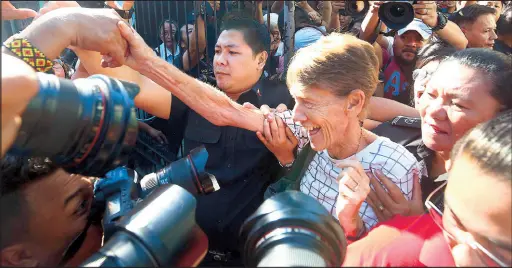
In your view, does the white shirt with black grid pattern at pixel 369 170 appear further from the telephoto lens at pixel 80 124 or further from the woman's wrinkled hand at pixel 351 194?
the telephoto lens at pixel 80 124

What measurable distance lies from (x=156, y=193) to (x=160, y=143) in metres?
1.48

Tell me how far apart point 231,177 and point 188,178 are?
0.62 m

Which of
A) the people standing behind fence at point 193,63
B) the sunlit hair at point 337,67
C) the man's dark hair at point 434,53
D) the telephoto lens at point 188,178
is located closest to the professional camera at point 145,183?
the telephoto lens at point 188,178

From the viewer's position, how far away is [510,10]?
4074mm

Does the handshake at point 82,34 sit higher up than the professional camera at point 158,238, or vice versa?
the handshake at point 82,34

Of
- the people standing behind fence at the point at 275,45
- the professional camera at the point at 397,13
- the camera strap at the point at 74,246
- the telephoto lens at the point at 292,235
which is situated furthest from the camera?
the people standing behind fence at the point at 275,45

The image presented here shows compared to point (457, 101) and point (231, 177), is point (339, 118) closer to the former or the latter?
point (457, 101)

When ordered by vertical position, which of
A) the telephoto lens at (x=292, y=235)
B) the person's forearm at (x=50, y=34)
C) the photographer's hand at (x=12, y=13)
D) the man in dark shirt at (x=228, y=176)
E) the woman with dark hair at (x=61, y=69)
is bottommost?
the man in dark shirt at (x=228, y=176)

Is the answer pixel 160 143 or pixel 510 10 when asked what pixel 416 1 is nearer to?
pixel 160 143

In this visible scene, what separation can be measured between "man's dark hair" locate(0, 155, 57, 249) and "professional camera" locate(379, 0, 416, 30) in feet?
6.68

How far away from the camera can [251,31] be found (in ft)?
7.75

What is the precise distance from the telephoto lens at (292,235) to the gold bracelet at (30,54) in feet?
2.55

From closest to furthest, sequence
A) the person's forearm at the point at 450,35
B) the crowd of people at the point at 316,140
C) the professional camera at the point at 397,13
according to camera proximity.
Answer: the crowd of people at the point at 316,140 → the professional camera at the point at 397,13 → the person's forearm at the point at 450,35

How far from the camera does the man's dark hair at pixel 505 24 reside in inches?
157
